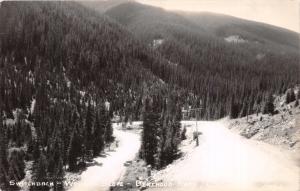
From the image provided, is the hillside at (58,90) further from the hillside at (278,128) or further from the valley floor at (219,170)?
the hillside at (278,128)

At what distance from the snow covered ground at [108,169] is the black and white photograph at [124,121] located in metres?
0.20

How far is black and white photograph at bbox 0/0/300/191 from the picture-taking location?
141ft

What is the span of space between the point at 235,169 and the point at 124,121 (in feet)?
249

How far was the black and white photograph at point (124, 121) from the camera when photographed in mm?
43031

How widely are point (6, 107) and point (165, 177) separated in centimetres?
7137

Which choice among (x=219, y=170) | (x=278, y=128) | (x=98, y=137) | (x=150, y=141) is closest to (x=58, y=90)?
(x=98, y=137)

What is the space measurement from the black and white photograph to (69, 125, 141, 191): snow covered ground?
202 mm

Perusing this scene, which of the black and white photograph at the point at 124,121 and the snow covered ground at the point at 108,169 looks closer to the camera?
the black and white photograph at the point at 124,121

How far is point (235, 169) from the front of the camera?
40.9 metres

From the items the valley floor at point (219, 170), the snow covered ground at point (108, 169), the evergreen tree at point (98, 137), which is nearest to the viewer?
the valley floor at point (219, 170)

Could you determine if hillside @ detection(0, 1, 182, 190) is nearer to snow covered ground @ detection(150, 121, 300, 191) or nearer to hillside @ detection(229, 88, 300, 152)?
snow covered ground @ detection(150, 121, 300, 191)

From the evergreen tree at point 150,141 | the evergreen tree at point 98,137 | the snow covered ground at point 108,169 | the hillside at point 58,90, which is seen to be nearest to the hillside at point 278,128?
the evergreen tree at point 150,141

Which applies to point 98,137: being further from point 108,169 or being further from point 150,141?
point 108,169

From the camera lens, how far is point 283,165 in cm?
3922
